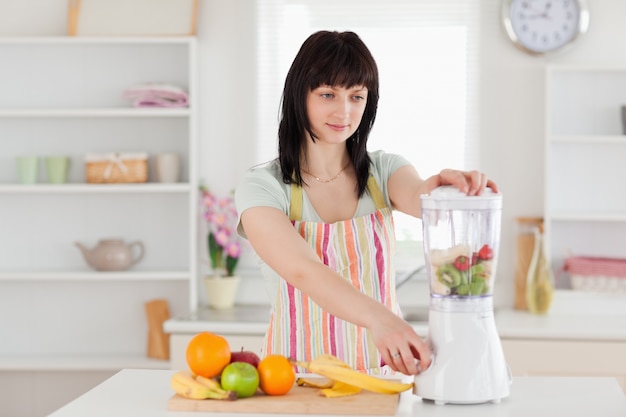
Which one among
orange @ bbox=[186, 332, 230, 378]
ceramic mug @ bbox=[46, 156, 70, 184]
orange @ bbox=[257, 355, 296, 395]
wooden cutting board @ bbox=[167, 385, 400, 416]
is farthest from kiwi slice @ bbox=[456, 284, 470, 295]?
ceramic mug @ bbox=[46, 156, 70, 184]

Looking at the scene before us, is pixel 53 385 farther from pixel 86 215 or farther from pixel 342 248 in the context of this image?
pixel 342 248

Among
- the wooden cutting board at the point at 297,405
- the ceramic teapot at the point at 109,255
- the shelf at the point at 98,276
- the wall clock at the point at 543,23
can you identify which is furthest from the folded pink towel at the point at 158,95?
the wooden cutting board at the point at 297,405

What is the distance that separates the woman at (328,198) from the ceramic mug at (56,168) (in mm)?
1940

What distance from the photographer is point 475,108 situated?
3930 mm

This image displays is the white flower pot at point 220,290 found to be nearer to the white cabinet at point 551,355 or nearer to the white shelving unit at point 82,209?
the white shelving unit at point 82,209

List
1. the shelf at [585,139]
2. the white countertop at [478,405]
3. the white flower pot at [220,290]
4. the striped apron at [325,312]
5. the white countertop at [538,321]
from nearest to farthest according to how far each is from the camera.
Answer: the white countertop at [478,405] → the striped apron at [325,312] → the white countertop at [538,321] → the shelf at [585,139] → the white flower pot at [220,290]

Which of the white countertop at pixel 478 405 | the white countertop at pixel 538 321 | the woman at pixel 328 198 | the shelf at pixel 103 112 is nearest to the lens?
the white countertop at pixel 478 405

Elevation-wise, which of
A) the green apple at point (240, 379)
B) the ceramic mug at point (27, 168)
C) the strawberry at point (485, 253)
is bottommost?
the green apple at point (240, 379)

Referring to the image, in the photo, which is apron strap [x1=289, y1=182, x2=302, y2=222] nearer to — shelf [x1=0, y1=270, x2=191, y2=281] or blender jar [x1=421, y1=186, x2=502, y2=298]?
blender jar [x1=421, y1=186, x2=502, y2=298]

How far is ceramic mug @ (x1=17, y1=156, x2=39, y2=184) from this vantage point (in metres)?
3.86

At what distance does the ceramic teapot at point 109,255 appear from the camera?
386cm

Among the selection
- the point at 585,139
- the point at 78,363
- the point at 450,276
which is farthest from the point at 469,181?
the point at 78,363

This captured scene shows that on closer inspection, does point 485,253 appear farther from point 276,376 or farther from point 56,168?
point 56,168

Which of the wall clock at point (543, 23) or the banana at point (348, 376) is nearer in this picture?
the banana at point (348, 376)
